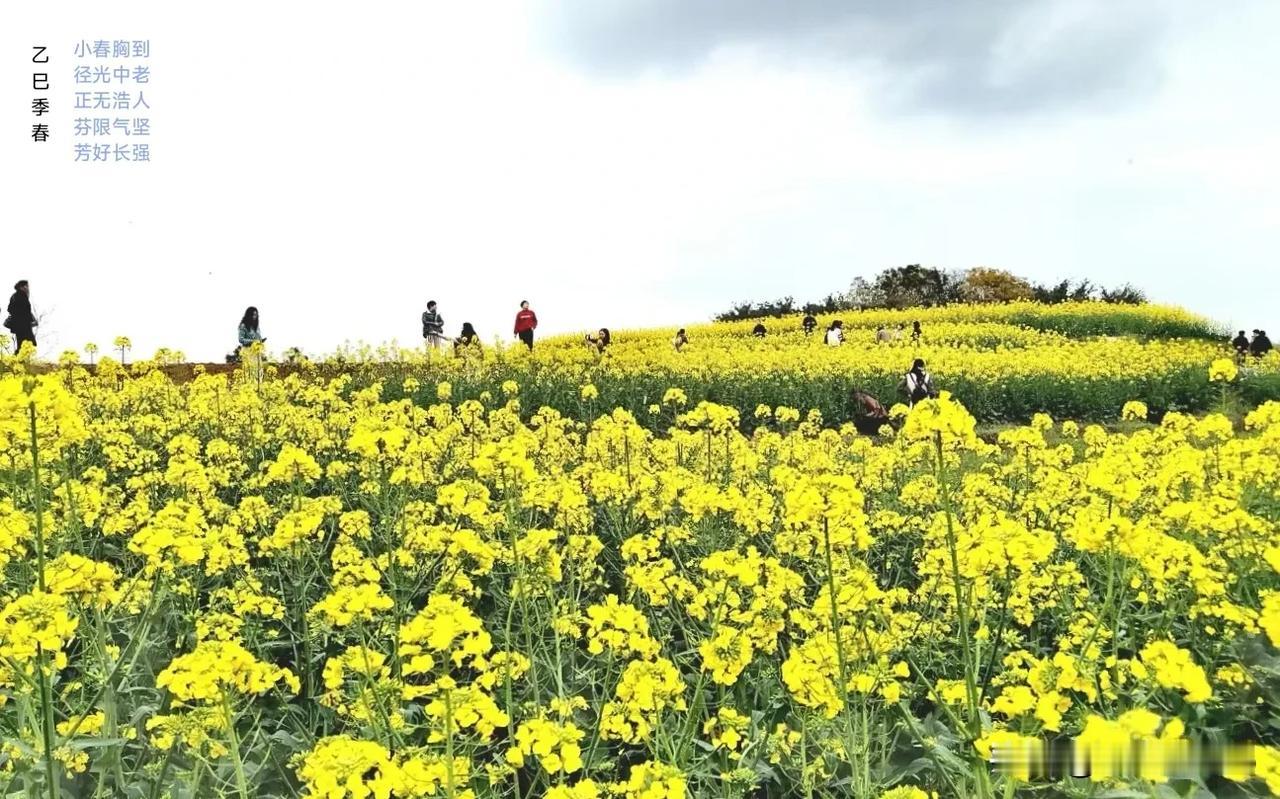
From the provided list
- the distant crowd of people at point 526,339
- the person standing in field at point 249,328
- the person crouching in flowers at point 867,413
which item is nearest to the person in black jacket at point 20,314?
the distant crowd of people at point 526,339

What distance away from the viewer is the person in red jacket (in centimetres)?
2316

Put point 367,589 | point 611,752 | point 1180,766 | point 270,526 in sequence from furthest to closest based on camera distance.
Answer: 1. point 270,526
2. point 611,752
3. point 367,589
4. point 1180,766

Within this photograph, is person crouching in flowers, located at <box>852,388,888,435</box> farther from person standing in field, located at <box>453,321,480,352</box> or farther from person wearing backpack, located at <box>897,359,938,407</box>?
person standing in field, located at <box>453,321,480,352</box>

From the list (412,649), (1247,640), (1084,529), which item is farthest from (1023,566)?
(1247,640)

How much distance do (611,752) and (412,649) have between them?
1957mm

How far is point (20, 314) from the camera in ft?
47.8

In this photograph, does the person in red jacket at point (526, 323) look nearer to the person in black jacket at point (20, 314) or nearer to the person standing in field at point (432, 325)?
the person standing in field at point (432, 325)

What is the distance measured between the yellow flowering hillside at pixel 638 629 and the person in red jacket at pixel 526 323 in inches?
599

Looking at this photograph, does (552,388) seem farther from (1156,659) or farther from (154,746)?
(1156,659)

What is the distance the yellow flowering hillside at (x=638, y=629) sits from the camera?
2.55 metres

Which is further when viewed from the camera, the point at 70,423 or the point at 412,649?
the point at 70,423

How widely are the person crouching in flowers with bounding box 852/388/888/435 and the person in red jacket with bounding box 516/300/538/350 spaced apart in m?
9.41

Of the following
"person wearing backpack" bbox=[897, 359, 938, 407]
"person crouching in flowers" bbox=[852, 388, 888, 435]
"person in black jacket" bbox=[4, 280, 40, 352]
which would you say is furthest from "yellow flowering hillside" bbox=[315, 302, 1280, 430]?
"person in black jacket" bbox=[4, 280, 40, 352]

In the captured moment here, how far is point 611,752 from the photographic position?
414 centimetres
